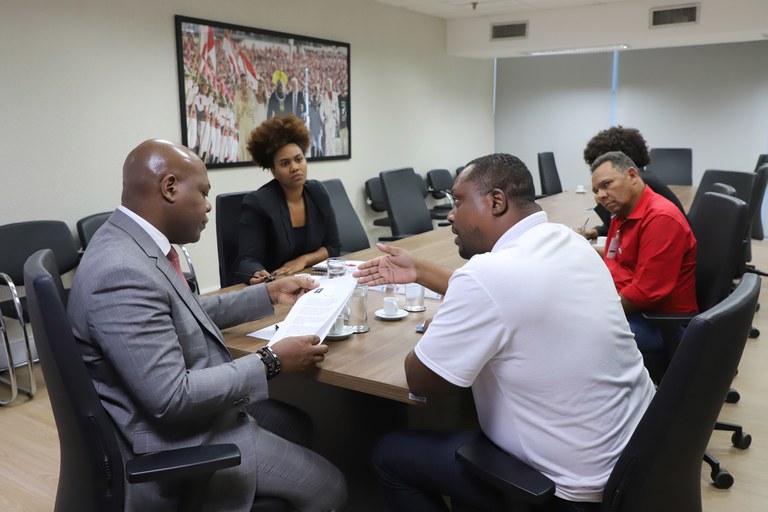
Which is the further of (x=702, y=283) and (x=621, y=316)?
(x=702, y=283)

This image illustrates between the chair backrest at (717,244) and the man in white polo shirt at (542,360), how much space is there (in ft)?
3.66

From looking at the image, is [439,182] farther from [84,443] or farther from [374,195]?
[84,443]

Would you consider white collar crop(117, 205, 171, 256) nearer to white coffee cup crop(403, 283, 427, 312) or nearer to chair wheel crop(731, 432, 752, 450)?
white coffee cup crop(403, 283, 427, 312)

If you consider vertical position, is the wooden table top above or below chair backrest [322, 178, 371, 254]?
below

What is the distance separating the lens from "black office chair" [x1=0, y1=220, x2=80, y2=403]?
3.27 meters

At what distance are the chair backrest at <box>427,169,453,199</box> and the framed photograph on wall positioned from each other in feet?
4.85

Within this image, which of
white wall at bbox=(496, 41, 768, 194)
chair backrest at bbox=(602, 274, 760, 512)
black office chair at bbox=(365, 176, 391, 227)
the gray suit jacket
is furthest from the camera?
white wall at bbox=(496, 41, 768, 194)

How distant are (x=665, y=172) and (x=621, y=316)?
606cm

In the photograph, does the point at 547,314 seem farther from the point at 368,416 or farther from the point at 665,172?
the point at 665,172

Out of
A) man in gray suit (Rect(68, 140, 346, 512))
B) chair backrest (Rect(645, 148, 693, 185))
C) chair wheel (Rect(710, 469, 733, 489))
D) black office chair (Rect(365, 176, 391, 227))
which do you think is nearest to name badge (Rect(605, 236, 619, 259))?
chair wheel (Rect(710, 469, 733, 489))

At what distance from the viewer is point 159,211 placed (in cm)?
149

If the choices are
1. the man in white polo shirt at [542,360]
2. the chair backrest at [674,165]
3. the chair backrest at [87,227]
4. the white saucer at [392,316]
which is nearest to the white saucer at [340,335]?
the white saucer at [392,316]

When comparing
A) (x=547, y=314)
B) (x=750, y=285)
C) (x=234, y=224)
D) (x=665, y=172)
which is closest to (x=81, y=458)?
(x=547, y=314)

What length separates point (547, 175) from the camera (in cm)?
676
